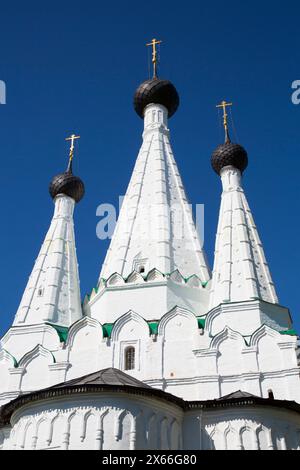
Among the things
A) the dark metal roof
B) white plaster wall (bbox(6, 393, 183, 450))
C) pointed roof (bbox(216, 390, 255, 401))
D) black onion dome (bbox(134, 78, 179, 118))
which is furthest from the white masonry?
black onion dome (bbox(134, 78, 179, 118))

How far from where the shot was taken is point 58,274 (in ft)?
47.1

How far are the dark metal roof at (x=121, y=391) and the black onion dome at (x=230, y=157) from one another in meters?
7.48

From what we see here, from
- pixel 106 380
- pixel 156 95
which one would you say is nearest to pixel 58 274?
pixel 106 380

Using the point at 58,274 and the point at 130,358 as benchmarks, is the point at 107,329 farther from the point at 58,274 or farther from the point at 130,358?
the point at 58,274

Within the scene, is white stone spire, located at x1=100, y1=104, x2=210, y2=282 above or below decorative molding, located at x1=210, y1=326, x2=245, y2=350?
above

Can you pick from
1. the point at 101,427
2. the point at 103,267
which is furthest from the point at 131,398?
the point at 103,267

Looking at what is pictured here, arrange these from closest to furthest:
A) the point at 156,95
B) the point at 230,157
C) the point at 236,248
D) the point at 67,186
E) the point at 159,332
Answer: the point at 159,332 → the point at 236,248 → the point at 230,157 → the point at 67,186 → the point at 156,95

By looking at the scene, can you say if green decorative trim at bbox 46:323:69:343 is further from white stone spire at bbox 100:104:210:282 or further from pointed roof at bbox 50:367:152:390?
pointed roof at bbox 50:367:152:390

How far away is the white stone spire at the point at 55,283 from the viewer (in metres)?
13.5

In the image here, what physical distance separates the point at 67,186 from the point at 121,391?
8.46 meters

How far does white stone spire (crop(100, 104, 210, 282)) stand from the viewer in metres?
14.4

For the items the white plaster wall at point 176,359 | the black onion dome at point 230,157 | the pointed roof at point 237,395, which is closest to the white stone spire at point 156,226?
the black onion dome at point 230,157

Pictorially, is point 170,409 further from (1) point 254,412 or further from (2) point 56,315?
(2) point 56,315

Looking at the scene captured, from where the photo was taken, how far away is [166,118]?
62.0 ft
